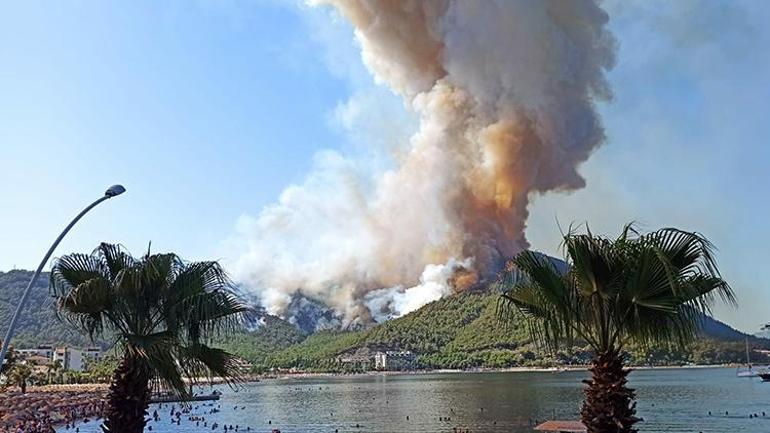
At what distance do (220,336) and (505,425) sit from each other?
42277 mm

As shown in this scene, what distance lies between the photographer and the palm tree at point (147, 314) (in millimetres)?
9594

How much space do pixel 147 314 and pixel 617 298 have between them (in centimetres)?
670

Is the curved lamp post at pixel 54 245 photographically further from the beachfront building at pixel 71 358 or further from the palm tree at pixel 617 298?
the beachfront building at pixel 71 358

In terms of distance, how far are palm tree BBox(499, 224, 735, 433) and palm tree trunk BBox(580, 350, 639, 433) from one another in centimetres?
1

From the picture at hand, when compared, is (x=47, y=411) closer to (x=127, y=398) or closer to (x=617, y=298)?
(x=127, y=398)

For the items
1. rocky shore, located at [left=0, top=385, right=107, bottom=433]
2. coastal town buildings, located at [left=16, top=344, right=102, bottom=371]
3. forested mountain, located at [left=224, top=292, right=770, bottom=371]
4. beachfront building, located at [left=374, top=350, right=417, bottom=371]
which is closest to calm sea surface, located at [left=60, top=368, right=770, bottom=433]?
rocky shore, located at [left=0, top=385, right=107, bottom=433]

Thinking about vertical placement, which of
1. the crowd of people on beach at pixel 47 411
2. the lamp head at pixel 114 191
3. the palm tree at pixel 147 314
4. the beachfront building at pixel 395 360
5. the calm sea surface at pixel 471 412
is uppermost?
the beachfront building at pixel 395 360

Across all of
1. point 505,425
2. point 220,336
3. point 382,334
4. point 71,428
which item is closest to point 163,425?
point 71,428

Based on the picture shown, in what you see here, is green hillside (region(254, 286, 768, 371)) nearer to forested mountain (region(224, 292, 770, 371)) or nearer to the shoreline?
forested mountain (region(224, 292, 770, 371))

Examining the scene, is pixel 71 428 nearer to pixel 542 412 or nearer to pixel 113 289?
pixel 542 412

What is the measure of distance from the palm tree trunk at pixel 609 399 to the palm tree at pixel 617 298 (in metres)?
0.01

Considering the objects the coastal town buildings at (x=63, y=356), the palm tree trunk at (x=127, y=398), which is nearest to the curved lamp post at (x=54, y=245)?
the palm tree trunk at (x=127, y=398)

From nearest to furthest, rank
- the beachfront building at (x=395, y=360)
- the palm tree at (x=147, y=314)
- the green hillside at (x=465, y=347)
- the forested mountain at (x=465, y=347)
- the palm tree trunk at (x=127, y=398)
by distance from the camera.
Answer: the palm tree at (x=147, y=314)
the palm tree trunk at (x=127, y=398)
the green hillside at (x=465, y=347)
the forested mountain at (x=465, y=347)
the beachfront building at (x=395, y=360)

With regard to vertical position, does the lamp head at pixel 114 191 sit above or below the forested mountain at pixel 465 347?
below
